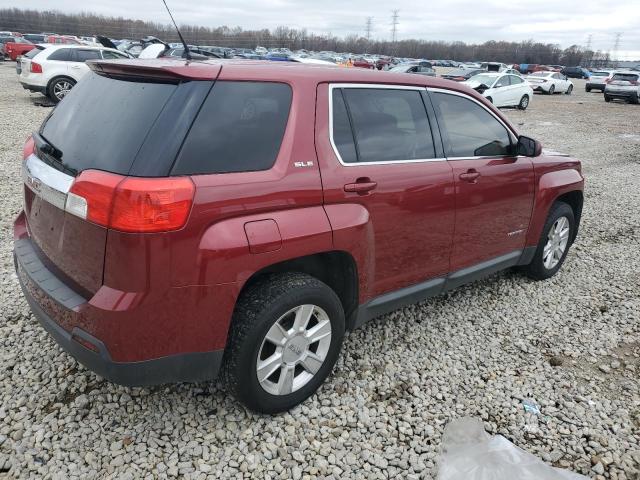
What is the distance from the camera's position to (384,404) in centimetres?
287

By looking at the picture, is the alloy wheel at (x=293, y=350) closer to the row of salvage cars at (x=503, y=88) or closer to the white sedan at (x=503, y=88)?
the row of salvage cars at (x=503, y=88)

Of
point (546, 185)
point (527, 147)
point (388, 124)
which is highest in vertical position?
point (388, 124)

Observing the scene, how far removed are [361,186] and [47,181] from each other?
154 cm

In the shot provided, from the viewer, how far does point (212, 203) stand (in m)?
2.12

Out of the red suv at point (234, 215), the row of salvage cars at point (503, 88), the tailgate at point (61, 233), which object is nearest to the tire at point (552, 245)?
the red suv at point (234, 215)

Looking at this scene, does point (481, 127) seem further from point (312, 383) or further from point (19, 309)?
point (19, 309)

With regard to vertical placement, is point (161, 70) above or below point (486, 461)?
above

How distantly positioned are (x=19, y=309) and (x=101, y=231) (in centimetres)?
205

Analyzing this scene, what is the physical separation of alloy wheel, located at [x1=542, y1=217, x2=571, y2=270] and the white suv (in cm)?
1159

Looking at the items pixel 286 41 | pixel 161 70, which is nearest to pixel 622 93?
pixel 161 70

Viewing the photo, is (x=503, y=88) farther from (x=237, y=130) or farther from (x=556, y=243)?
(x=237, y=130)

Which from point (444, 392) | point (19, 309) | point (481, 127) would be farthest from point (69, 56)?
point (444, 392)

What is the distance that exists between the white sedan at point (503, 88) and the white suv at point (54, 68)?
42.5 feet

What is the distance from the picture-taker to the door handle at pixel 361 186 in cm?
263
